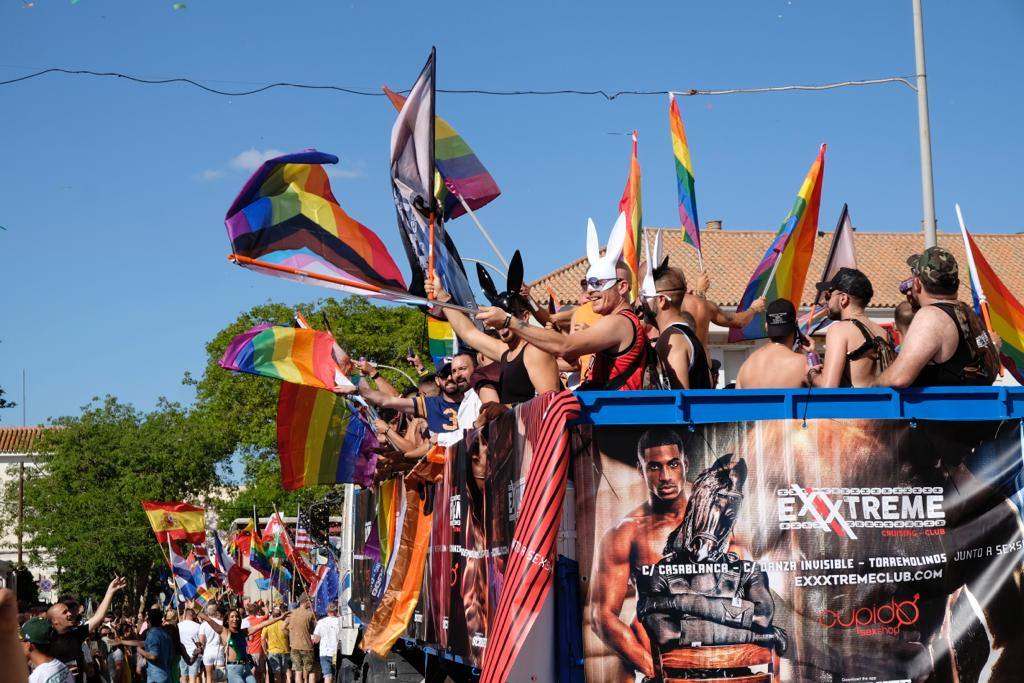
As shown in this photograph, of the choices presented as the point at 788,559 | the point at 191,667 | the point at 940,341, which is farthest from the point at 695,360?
the point at 191,667

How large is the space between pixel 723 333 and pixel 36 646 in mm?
31292

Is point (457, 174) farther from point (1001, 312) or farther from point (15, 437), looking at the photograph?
point (15, 437)

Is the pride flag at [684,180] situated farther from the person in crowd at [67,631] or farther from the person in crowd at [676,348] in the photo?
the person in crowd at [67,631]

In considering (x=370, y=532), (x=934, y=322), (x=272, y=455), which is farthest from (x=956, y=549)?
(x=272, y=455)

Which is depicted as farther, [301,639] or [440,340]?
[301,639]

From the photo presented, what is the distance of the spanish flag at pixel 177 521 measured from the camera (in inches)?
1202

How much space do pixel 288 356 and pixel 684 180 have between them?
4.65m

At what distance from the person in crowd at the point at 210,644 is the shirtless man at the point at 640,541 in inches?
681

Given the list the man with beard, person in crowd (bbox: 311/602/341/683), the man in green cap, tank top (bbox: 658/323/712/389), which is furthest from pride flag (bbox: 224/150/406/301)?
person in crowd (bbox: 311/602/341/683)

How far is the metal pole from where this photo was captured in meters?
13.2

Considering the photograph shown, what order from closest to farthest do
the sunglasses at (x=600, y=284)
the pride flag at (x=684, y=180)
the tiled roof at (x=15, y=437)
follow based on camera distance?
the sunglasses at (x=600, y=284), the pride flag at (x=684, y=180), the tiled roof at (x=15, y=437)

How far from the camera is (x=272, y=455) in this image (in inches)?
2370

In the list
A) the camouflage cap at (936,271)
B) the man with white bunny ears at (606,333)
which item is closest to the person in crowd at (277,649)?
the man with white bunny ears at (606,333)

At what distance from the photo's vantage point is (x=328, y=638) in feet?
76.3
